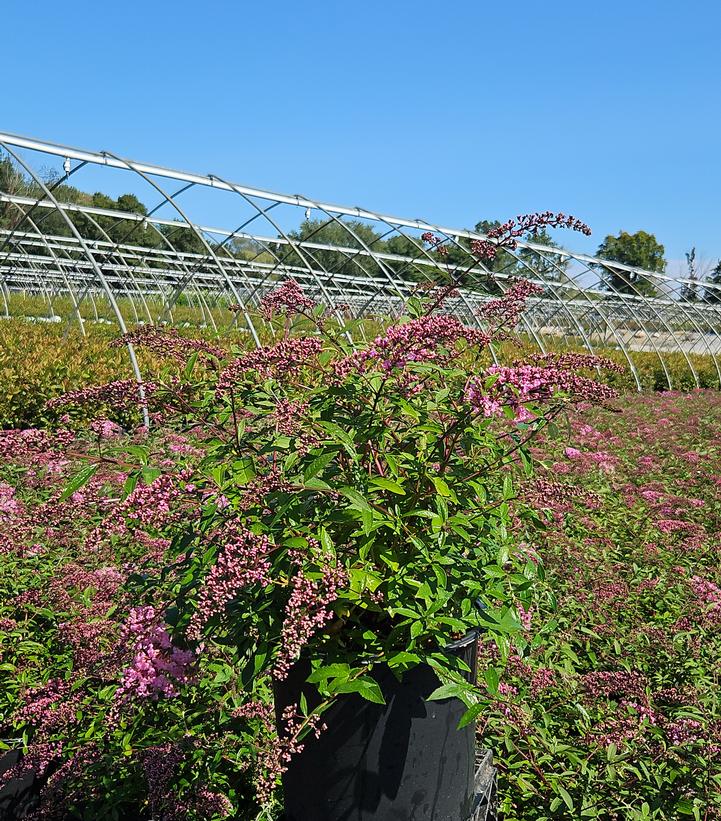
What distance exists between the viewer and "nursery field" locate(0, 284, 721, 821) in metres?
1.91

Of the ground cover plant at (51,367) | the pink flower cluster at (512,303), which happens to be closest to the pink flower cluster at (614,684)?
the pink flower cluster at (512,303)

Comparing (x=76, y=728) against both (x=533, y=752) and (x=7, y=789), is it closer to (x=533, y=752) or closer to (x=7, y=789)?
(x=7, y=789)

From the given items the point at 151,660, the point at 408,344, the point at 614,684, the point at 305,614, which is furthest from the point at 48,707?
the point at 614,684

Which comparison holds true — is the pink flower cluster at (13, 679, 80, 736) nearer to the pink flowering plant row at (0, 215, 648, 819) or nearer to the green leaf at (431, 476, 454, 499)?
the pink flowering plant row at (0, 215, 648, 819)

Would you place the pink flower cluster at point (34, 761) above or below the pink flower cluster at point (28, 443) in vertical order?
below

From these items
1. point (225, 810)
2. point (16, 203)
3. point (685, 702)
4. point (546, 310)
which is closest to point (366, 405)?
point (225, 810)

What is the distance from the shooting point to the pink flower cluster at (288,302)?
236 cm

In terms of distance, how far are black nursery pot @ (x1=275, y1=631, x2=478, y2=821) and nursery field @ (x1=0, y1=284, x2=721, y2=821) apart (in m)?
0.09

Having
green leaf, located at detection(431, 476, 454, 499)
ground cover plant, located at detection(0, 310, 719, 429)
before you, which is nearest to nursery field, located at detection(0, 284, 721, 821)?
green leaf, located at detection(431, 476, 454, 499)

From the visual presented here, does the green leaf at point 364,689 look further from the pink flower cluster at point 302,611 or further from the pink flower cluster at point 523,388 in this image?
the pink flower cluster at point 523,388

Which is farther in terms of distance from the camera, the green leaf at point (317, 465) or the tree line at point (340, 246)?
the tree line at point (340, 246)

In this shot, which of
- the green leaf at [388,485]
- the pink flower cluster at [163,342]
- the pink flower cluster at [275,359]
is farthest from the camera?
the pink flower cluster at [163,342]

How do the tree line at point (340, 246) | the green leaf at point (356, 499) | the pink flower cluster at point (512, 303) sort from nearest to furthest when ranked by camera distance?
the green leaf at point (356, 499) < the pink flower cluster at point (512, 303) < the tree line at point (340, 246)

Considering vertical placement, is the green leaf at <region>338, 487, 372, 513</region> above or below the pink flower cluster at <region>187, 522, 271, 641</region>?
above
